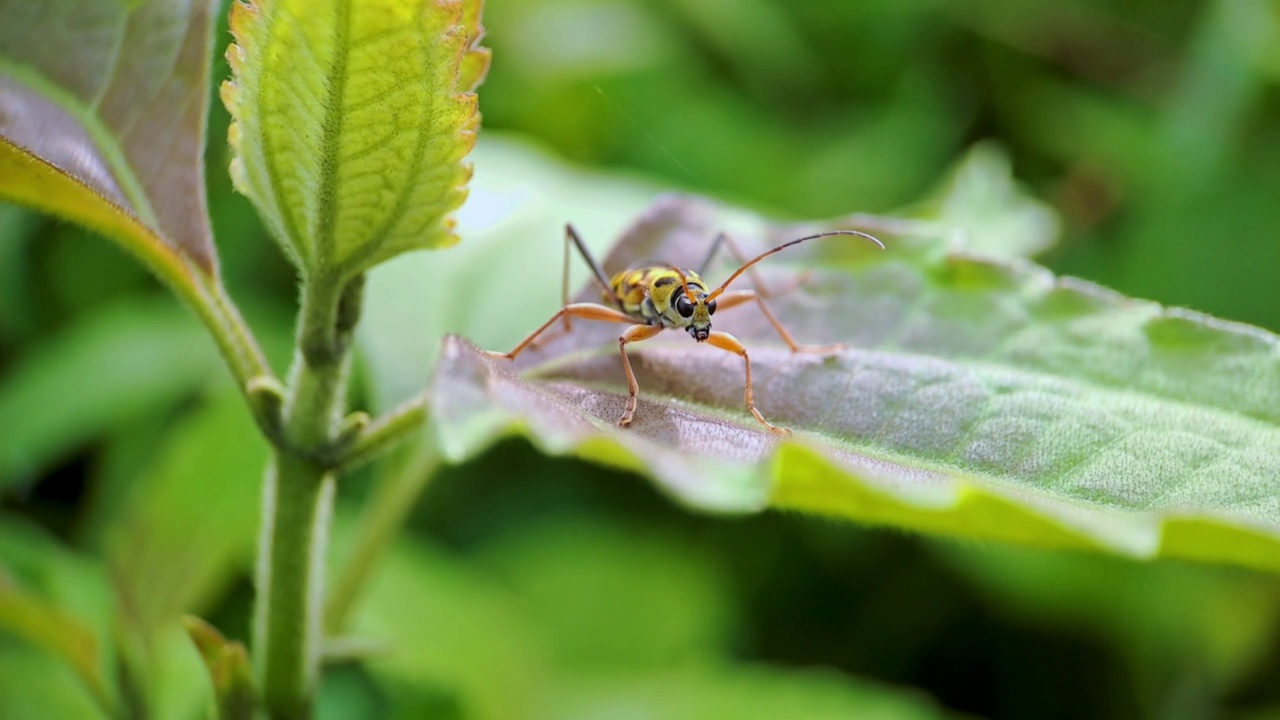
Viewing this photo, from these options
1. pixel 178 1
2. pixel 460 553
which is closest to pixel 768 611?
pixel 460 553

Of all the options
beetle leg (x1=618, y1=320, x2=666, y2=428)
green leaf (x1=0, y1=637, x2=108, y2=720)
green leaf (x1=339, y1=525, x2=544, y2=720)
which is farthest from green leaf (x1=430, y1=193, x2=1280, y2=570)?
green leaf (x1=0, y1=637, x2=108, y2=720)

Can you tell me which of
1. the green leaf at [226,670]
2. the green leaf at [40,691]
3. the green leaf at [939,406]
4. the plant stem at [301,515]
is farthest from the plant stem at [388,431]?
the green leaf at [40,691]

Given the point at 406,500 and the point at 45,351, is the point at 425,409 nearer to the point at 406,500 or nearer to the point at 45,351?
the point at 406,500

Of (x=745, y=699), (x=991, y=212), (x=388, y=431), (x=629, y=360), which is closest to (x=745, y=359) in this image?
(x=629, y=360)

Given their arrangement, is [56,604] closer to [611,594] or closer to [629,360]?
[629,360]

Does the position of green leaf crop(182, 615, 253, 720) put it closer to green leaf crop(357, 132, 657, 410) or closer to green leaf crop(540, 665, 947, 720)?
green leaf crop(357, 132, 657, 410)
